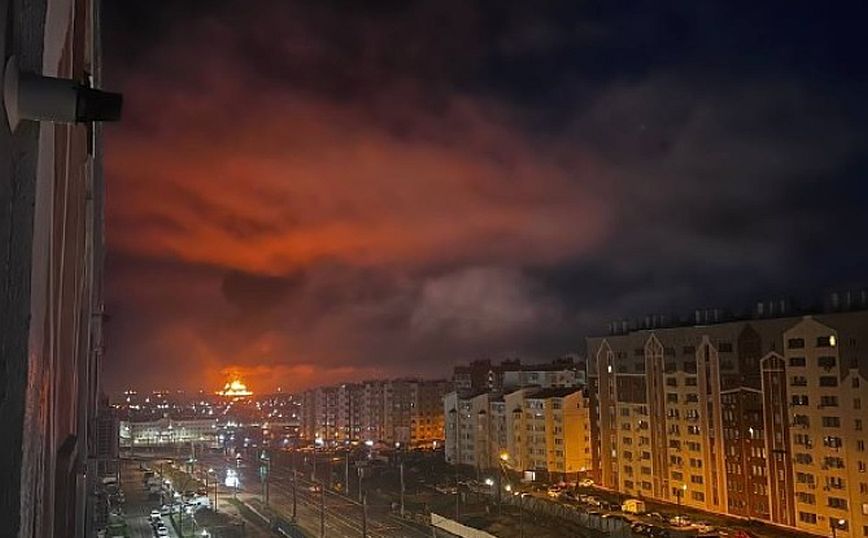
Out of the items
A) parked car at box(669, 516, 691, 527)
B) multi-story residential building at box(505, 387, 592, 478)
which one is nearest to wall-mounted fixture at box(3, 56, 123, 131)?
parked car at box(669, 516, 691, 527)

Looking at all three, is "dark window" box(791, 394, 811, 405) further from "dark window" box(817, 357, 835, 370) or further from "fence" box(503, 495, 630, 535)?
"fence" box(503, 495, 630, 535)

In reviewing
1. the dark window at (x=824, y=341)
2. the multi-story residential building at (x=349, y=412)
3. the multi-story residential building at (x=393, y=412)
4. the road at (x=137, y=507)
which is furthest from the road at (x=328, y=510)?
the multi-story residential building at (x=349, y=412)

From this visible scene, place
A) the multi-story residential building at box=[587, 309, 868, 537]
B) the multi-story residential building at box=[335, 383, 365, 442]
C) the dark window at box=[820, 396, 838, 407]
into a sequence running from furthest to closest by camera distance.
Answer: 1. the multi-story residential building at box=[335, 383, 365, 442]
2. the dark window at box=[820, 396, 838, 407]
3. the multi-story residential building at box=[587, 309, 868, 537]

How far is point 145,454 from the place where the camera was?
46.5 meters

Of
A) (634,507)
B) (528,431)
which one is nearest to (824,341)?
(634,507)

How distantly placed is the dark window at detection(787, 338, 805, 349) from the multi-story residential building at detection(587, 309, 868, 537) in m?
0.04

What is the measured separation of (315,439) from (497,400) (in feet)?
78.1

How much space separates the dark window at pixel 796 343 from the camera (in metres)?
16.4

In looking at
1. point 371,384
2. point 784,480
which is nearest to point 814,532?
point 784,480

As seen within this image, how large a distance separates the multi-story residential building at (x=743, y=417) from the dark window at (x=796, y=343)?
4 centimetres

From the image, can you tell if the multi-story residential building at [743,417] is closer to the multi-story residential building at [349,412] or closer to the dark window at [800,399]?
the dark window at [800,399]

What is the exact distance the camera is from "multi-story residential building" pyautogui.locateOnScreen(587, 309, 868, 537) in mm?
15031

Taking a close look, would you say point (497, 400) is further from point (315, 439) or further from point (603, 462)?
point (315, 439)

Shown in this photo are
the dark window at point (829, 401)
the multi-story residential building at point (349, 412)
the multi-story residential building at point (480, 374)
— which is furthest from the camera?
the multi-story residential building at point (349, 412)
